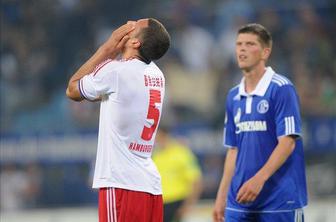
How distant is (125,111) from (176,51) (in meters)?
9.03

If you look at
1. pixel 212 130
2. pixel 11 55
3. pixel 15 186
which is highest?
pixel 11 55

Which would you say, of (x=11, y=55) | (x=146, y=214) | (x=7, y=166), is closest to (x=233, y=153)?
(x=146, y=214)

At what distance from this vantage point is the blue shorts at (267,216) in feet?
19.9

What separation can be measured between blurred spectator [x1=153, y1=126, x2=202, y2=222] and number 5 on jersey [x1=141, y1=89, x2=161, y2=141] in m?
4.11

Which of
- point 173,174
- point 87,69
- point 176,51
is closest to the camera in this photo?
point 87,69

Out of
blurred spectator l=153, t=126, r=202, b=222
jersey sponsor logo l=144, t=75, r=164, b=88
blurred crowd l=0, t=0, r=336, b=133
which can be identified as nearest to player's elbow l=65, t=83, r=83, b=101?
jersey sponsor logo l=144, t=75, r=164, b=88

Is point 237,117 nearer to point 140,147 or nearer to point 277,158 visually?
point 277,158

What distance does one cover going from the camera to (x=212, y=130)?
13.2 metres

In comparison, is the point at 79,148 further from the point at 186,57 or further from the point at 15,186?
the point at 186,57

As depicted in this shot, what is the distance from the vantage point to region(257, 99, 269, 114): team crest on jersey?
6102 millimetres

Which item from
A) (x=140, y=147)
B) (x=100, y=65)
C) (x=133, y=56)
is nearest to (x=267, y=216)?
(x=140, y=147)

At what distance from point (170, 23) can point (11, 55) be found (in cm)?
270

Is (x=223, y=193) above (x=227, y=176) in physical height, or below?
below

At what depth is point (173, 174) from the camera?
961 centimetres
